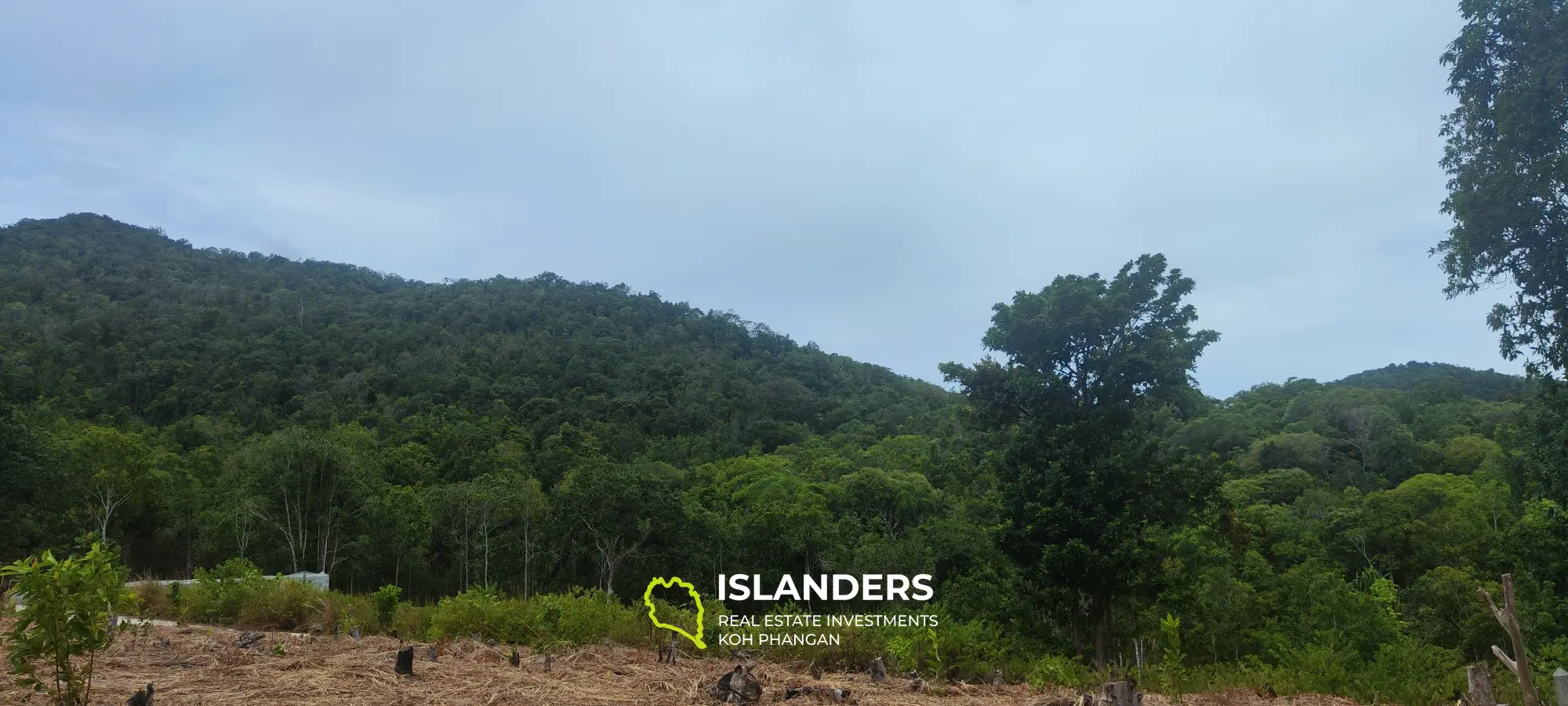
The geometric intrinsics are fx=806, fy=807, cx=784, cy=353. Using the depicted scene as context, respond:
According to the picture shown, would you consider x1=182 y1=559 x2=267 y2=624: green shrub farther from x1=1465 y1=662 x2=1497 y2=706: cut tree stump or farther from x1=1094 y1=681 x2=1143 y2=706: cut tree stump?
x1=1465 y1=662 x2=1497 y2=706: cut tree stump

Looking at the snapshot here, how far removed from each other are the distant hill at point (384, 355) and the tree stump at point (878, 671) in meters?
35.1

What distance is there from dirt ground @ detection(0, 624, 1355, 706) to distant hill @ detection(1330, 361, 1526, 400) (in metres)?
44.7

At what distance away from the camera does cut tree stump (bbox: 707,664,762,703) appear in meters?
4.05

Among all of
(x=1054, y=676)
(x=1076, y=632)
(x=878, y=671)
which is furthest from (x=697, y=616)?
(x=1076, y=632)

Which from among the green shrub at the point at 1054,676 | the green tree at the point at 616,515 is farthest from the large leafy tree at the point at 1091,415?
the green tree at the point at 616,515

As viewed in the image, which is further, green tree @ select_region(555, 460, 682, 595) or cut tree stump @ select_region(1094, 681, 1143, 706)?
green tree @ select_region(555, 460, 682, 595)

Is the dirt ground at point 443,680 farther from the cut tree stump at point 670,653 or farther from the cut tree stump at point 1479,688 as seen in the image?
the cut tree stump at point 1479,688

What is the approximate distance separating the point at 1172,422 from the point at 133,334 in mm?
52117

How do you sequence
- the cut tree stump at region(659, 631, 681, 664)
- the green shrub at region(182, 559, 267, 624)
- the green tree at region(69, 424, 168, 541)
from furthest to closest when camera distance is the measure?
the green tree at region(69, 424, 168, 541) < the green shrub at region(182, 559, 267, 624) < the cut tree stump at region(659, 631, 681, 664)

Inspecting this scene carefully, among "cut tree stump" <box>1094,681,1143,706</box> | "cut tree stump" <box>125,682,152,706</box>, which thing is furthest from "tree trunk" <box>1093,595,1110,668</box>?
"cut tree stump" <box>125,682,152,706</box>

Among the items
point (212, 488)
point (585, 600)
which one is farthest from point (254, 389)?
point (585, 600)

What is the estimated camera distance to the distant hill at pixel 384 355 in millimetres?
39531

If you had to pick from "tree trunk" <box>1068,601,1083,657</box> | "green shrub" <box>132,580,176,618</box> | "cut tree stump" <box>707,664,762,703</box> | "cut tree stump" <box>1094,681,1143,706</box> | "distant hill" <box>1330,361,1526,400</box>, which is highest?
"distant hill" <box>1330,361,1526,400</box>

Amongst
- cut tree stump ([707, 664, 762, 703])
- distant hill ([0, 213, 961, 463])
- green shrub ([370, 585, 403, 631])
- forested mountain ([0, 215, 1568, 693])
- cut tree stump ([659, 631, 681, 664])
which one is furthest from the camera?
distant hill ([0, 213, 961, 463])
